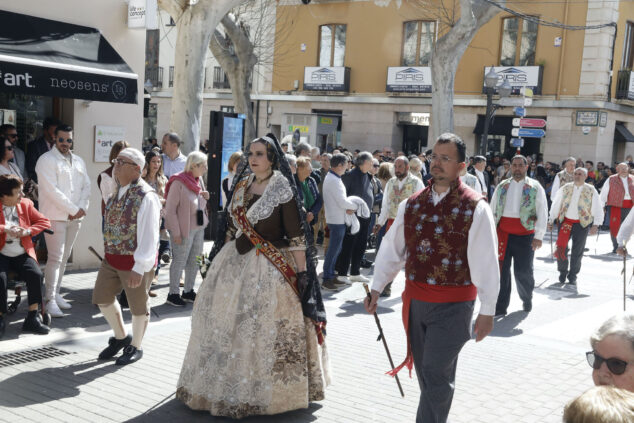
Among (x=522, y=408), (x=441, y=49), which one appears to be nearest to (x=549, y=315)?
(x=522, y=408)

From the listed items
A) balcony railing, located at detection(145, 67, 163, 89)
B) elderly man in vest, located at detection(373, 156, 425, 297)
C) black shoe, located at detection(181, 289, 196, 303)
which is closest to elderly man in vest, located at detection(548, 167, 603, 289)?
elderly man in vest, located at detection(373, 156, 425, 297)

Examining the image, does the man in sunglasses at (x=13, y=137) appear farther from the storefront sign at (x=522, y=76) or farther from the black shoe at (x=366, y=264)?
the storefront sign at (x=522, y=76)

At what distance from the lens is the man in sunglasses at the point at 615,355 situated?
2389 mm

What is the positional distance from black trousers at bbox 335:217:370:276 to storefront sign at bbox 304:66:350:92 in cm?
2201

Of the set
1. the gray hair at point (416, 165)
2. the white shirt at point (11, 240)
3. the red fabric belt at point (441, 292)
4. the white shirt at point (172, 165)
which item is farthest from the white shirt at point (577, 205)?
the white shirt at point (11, 240)

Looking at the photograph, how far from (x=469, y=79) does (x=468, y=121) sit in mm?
1777

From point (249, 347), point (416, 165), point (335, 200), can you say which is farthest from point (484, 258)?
point (416, 165)

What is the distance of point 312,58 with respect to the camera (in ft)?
107

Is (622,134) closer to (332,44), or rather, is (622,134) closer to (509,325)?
(332,44)

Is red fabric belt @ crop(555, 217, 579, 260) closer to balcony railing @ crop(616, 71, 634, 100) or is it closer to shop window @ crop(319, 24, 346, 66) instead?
balcony railing @ crop(616, 71, 634, 100)

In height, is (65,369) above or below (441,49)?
below

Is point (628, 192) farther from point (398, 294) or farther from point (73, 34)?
point (73, 34)

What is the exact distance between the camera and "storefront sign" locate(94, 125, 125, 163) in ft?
30.6

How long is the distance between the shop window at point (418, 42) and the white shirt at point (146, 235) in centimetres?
2551
